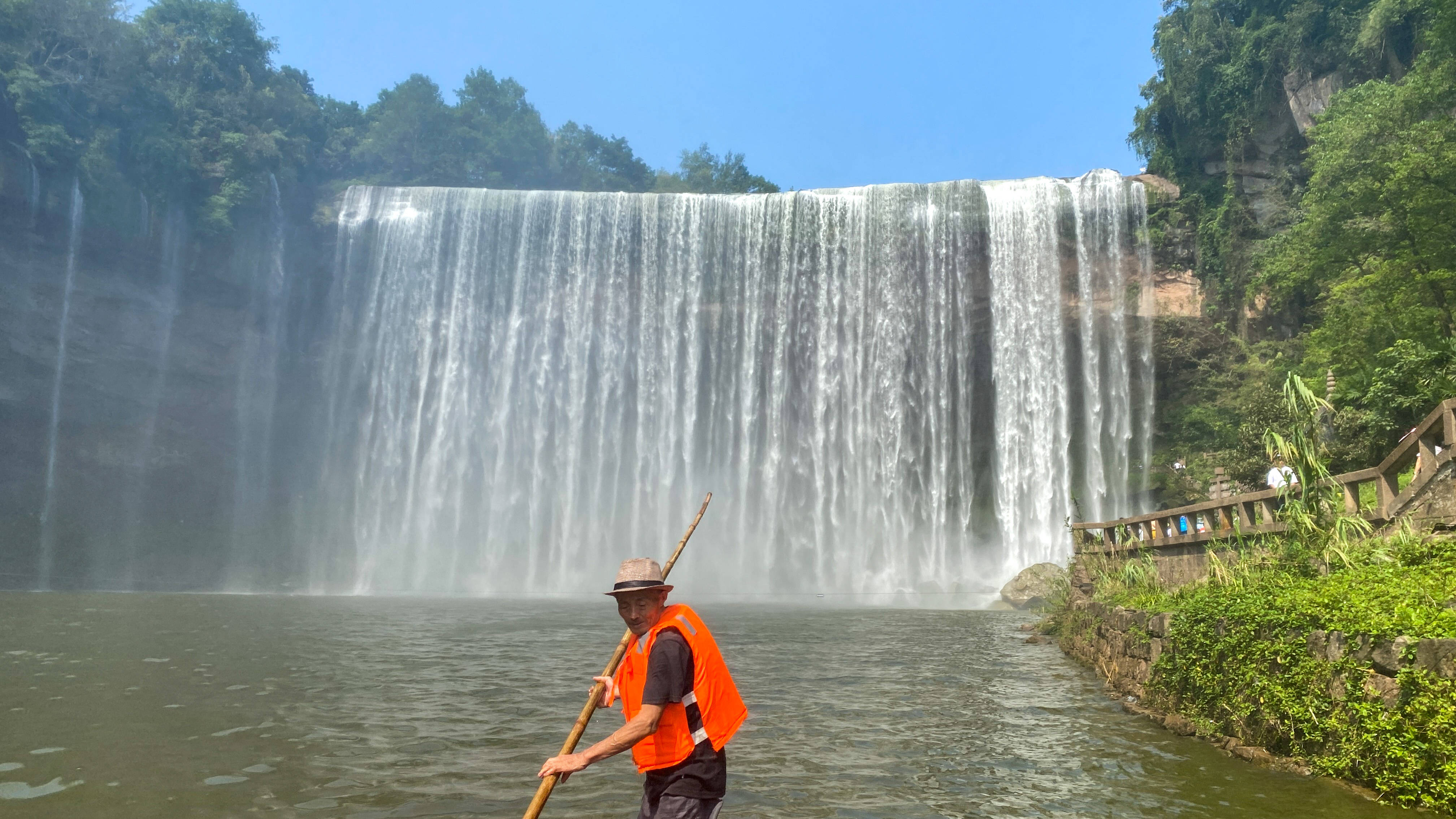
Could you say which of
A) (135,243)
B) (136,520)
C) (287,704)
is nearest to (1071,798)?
(287,704)

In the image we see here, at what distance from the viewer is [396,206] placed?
3853cm

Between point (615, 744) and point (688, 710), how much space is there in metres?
0.33

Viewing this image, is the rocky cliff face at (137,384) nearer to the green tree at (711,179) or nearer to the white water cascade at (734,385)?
the white water cascade at (734,385)

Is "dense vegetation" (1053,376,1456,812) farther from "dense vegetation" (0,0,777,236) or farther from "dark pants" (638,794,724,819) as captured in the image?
"dense vegetation" (0,0,777,236)

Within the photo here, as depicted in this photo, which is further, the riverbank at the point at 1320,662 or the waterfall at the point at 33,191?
the waterfall at the point at 33,191

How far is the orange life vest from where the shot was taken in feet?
11.9

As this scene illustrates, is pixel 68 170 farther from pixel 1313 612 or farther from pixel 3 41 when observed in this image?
pixel 1313 612

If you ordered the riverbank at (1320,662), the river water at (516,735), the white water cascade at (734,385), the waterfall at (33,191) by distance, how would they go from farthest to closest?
the white water cascade at (734,385)
the waterfall at (33,191)
the river water at (516,735)
the riverbank at (1320,662)

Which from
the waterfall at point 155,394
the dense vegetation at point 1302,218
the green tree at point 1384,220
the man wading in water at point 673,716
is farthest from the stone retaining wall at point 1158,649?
the waterfall at point 155,394

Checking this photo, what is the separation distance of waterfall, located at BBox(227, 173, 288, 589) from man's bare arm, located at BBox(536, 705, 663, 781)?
36092mm

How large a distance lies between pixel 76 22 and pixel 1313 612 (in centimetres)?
4380

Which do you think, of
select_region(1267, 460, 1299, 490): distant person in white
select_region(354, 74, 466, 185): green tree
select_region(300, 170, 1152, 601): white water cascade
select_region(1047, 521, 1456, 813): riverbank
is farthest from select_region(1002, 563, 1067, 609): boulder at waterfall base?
select_region(354, 74, 466, 185): green tree

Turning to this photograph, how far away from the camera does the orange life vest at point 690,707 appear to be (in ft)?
11.9

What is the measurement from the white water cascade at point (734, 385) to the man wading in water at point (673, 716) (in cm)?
2932
